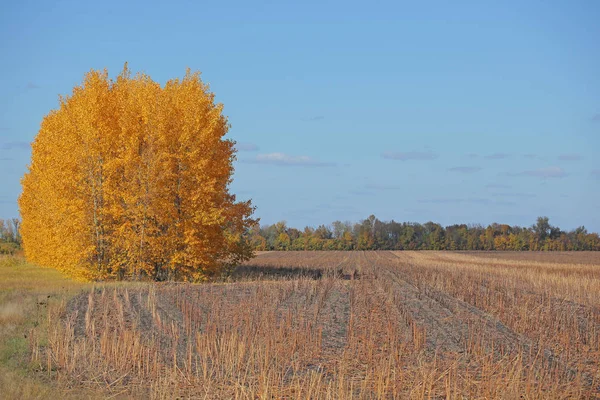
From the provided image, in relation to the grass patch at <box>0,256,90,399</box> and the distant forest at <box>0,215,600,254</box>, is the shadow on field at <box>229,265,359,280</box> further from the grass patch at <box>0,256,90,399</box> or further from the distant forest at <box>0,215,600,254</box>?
the distant forest at <box>0,215,600,254</box>

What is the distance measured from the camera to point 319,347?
51.7 feet

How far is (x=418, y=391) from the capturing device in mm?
11500

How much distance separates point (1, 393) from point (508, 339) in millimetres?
11963

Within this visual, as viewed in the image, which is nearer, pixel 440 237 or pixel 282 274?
pixel 282 274

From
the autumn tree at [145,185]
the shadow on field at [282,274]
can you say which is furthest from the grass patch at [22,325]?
the shadow on field at [282,274]

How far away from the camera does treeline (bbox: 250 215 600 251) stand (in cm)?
14600

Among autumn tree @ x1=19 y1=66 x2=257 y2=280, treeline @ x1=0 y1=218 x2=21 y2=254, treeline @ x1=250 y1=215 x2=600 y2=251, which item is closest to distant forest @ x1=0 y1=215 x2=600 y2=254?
treeline @ x1=250 y1=215 x2=600 y2=251

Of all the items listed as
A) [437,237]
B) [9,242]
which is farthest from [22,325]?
[437,237]

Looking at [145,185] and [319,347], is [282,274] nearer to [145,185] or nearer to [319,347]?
[145,185]

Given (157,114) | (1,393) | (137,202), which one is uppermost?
(157,114)

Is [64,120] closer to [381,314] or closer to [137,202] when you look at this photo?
[137,202]

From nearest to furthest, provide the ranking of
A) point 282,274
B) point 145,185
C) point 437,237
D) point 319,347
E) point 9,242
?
1. point 319,347
2. point 145,185
3. point 282,274
4. point 9,242
5. point 437,237

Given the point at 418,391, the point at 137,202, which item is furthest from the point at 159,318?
the point at 137,202

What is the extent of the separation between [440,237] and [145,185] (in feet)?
411
